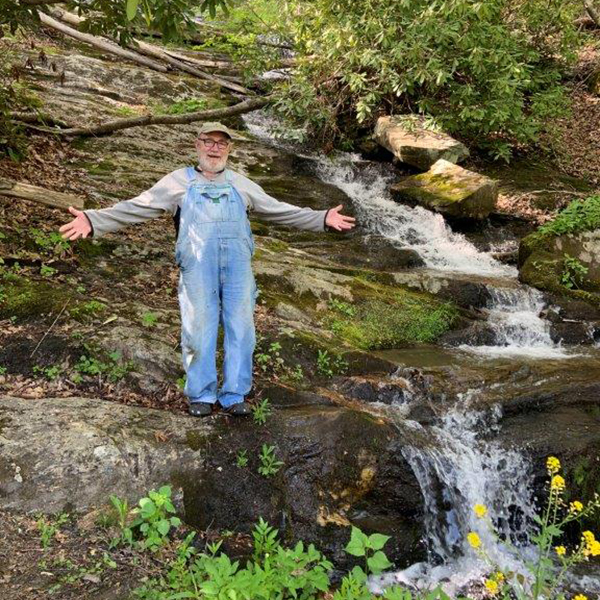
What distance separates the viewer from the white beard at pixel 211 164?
418 cm

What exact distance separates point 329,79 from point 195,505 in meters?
10.7

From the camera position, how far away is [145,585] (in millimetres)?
3123

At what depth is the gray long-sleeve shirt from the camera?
412cm

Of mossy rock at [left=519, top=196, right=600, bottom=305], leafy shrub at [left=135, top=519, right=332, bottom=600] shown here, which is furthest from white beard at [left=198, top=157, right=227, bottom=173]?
mossy rock at [left=519, top=196, right=600, bottom=305]

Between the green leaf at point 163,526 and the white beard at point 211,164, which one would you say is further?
the white beard at point 211,164

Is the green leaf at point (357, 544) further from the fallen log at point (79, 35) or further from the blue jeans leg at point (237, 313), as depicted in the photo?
the fallen log at point (79, 35)

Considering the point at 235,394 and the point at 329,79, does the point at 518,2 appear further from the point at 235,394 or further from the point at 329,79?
the point at 235,394

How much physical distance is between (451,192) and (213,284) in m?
7.71

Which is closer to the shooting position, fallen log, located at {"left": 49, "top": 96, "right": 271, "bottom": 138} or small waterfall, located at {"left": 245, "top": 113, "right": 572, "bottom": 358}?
small waterfall, located at {"left": 245, "top": 113, "right": 572, "bottom": 358}

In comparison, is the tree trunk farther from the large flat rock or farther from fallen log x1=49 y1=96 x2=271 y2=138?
the large flat rock

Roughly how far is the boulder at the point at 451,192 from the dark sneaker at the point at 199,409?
7.53m

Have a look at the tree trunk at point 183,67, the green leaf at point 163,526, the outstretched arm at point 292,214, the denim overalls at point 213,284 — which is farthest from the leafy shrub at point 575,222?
the tree trunk at point 183,67

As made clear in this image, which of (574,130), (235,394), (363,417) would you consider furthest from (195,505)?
(574,130)

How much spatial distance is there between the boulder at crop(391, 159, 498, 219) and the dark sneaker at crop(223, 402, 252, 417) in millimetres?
7375
